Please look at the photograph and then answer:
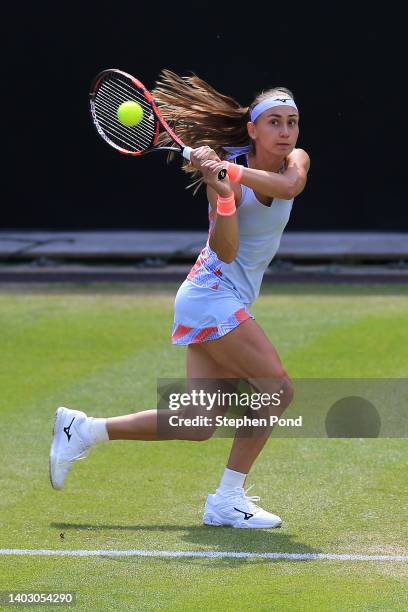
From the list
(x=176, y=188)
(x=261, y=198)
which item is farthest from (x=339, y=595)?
(x=176, y=188)

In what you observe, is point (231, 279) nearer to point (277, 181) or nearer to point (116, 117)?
point (277, 181)

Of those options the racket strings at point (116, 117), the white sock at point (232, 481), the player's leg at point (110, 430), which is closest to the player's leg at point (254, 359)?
the player's leg at point (110, 430)

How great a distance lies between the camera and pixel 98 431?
642 centimetres

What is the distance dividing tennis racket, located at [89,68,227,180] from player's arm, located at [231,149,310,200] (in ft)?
1.37

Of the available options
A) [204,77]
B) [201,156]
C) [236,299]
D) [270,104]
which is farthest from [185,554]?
[204,77]

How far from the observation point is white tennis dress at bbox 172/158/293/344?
244 inches

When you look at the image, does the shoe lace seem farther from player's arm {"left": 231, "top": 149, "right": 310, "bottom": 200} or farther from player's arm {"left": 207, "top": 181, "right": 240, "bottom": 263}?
player's arm {"left": 231, "top": 149, "right": 310, "bottom": 200}

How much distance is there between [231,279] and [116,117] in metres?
1.11

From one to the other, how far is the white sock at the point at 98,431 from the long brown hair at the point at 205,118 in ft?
4.08

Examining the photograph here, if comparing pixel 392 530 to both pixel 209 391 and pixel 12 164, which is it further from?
pixel 12 164

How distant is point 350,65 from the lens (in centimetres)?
1628

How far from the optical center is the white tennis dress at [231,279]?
6191mm

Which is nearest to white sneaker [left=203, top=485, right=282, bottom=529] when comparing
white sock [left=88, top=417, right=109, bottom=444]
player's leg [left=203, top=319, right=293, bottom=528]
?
player's leg [left=203, top=319, right=293, bottom=528]

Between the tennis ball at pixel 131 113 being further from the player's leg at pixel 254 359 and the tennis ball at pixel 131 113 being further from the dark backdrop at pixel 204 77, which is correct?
the dark backdrop at pixel 204 77
